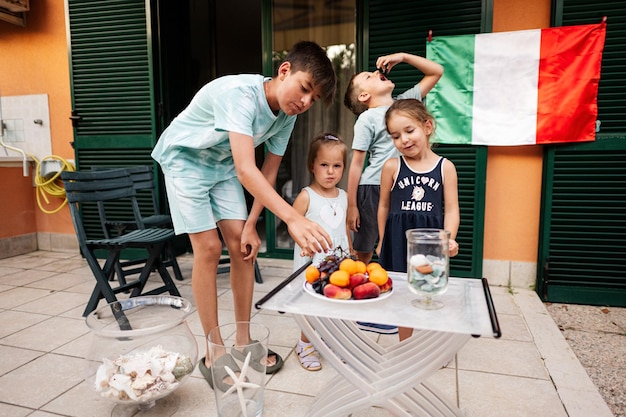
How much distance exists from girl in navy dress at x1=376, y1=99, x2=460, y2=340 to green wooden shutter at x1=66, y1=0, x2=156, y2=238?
258 cm

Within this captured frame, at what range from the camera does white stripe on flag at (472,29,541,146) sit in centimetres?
281

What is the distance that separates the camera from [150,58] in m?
3.61

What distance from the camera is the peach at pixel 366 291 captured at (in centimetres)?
112

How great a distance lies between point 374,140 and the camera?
219 centimetres

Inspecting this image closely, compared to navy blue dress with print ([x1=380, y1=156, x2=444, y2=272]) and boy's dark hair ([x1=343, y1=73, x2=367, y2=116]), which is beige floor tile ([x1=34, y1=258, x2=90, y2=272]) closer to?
boy's dark hair ([x1=343, y1=73, x2=367, y2=116])

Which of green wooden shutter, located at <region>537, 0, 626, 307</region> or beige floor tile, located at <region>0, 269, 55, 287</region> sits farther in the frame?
beige floor tile, located at <region>0, 269, 55, 287</region>

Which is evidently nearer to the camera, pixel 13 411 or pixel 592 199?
pixel 13 411

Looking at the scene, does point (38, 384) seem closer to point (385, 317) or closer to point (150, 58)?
point (385, 317)

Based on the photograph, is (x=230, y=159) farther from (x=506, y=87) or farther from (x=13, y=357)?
(x=506, y=87)

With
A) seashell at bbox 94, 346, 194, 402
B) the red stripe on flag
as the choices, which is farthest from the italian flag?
seashell at bbox 94, 346, 194, 402

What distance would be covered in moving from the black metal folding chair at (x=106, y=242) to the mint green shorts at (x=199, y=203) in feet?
2.43

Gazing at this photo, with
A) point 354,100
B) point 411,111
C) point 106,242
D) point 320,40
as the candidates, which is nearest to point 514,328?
point 411,111

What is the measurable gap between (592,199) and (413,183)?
1.76m

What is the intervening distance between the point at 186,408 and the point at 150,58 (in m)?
3.04
